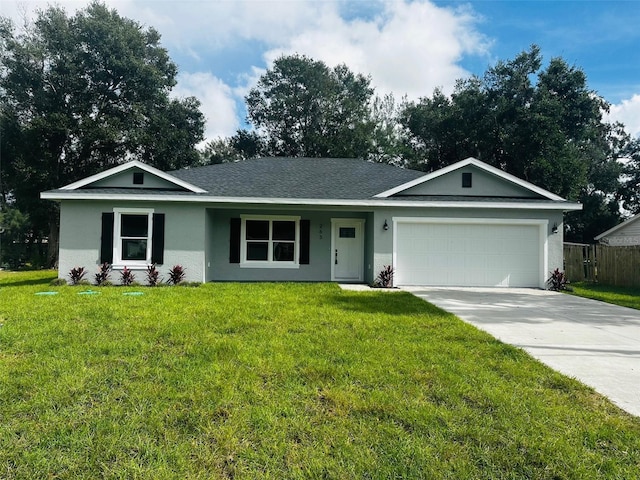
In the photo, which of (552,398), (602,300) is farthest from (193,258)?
(602,300)

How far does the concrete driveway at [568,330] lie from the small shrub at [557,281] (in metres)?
1.13

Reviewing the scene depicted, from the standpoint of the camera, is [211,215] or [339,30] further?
[339,30]

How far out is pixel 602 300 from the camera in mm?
10062

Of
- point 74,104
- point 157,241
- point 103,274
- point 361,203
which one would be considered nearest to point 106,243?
point 103,274

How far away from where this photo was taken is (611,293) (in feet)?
38.5

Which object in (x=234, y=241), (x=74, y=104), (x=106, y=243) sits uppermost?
(x=74, y=104)

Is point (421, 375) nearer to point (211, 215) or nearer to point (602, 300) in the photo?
point (602, 300)

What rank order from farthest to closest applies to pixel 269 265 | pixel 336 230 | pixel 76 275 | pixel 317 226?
pixel 336 230 → pixel 317 226 → pixel 269 265 → pixel 76 275

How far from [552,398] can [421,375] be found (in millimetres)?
1178

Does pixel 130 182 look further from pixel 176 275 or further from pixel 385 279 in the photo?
pixel 385 279

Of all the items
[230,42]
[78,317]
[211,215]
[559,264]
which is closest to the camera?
[78,317]

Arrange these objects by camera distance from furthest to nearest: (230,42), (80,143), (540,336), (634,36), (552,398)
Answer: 1. (80,143)
2. (230,42)
3. (634,36)
4. (540,336)
5. (552,398)

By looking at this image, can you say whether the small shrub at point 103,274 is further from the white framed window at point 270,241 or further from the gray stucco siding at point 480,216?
the gray stucco siding at point 480,216

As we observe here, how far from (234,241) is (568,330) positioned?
32.3 feet
